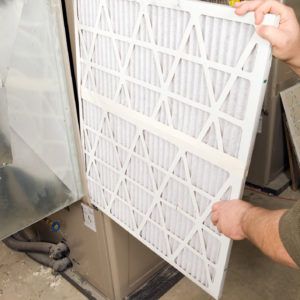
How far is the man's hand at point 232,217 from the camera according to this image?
86 centimetres

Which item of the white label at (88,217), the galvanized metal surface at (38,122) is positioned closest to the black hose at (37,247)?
the white label at (88,217)

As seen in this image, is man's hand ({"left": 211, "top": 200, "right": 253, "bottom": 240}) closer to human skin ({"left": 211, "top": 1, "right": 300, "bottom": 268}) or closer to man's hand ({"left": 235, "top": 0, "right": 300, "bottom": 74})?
human skin ({"left": 211, "top": 1, "right": 300, "bottom": 268})

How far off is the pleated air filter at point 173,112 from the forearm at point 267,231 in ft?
0.23

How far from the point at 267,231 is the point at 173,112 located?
375mm

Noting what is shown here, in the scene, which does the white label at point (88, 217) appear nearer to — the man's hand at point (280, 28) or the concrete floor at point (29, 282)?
the concrete floor at point (29, 282)

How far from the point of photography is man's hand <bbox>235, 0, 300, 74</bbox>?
702 millimetres

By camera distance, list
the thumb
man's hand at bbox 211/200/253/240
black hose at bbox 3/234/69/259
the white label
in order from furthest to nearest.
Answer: black hose at bbox 3/234/69/259
the white label
man's hand at bbox 211/200/253/240
the thumb

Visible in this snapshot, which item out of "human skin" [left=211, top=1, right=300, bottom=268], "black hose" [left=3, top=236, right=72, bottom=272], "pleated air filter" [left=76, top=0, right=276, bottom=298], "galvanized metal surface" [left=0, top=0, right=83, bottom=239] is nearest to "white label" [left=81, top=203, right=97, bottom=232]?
"galvanized metal surface" [left=0, top=0, right=83, bottom=239]

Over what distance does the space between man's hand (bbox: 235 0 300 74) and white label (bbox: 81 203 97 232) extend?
101cm

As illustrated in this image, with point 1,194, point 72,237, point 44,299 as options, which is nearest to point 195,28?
point 1,194

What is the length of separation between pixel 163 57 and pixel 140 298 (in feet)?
4.18

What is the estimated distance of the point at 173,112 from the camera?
95 cm

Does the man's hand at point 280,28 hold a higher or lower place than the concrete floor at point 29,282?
higher

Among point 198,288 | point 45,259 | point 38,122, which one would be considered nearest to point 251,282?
point 198,288
